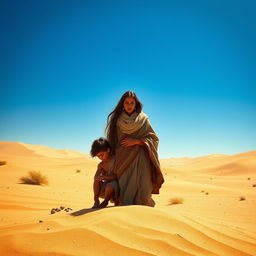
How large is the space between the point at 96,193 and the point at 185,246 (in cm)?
211

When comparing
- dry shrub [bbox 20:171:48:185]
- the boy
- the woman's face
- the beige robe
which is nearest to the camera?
the boy

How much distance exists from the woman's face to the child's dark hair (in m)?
0.78

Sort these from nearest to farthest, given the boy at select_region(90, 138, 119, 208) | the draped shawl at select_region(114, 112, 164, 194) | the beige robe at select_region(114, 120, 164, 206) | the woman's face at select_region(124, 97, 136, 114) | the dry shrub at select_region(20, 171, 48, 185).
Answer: the boy at select_region(90, 138, 119, 208), the beige robe at select_region(114, 120, 164, 206), the draped shawl at select_region(114, 112, 164, 194), the woman's face at select_region(124, 97, 136, 114), the dry shrub at select_region(20, 171, 48, 185)

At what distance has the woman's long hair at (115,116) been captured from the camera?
191 inches

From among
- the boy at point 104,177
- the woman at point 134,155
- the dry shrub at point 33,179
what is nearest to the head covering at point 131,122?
the woman at point 134,155

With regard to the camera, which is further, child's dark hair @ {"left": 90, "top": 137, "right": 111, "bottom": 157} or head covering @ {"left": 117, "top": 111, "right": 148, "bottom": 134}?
head covering @ {"left": 117, "top": 111, "right": 148, "bottom": 134}

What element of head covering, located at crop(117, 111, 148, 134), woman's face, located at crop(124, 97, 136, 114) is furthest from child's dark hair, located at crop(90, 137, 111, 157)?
woman's face, located at crop(124, 97, 136, 114)

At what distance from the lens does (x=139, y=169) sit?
4488mm

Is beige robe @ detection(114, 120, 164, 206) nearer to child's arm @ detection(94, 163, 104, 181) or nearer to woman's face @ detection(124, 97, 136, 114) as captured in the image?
child's arm @ detection(94, 163, 104, 181)

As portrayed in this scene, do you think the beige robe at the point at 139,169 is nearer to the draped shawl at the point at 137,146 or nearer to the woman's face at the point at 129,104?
the draped shawl at the point at 137,146

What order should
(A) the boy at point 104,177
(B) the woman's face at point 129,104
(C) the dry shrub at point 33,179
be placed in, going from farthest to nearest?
(C) the dry shrub at point 33,179 → (B) the woman's face at point 129,104 → (A) the boy at point 104,177

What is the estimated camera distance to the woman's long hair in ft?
15.9

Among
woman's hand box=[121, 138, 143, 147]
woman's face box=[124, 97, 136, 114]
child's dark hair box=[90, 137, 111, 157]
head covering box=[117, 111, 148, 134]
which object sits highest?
woman's face box=[124, 97, 136, 114]

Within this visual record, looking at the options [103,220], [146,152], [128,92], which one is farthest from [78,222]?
[128,92]
